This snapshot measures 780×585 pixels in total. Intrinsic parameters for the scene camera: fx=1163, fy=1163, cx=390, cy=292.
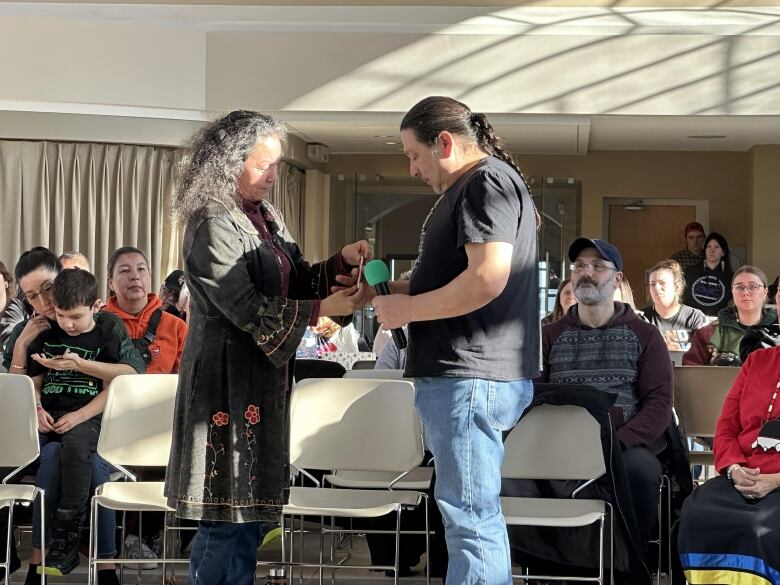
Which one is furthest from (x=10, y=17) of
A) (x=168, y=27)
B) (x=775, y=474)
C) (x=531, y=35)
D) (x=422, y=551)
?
(x=775, y=474)

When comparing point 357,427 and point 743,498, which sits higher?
point 357,427

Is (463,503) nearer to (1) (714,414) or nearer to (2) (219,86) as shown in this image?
(1) (714,414)

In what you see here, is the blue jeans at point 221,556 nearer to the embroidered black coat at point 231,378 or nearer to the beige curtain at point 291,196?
the embroidered black coat at point 231,378

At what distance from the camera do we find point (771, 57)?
8.53 metres

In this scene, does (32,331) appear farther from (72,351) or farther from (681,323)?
(681,323)

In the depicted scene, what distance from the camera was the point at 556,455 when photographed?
4250 millimetres

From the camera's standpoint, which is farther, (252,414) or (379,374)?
(379,374)

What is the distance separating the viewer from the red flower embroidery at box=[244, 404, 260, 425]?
321 centimetres

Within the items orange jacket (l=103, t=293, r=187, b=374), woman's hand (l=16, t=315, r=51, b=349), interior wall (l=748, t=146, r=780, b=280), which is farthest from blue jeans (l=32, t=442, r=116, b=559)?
interior wall (l=748, t=146, r=780, b=280)

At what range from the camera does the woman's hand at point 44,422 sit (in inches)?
189

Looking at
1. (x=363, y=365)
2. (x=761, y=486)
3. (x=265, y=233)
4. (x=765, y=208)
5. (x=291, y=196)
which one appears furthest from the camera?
(x=765, y=208)

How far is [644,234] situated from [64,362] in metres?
8.62

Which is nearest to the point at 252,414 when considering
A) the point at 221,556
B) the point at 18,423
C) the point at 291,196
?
the point at 221,556

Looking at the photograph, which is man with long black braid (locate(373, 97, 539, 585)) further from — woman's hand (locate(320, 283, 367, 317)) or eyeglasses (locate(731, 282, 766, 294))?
eyeglasses (locate(731, 282, 766, 294))
